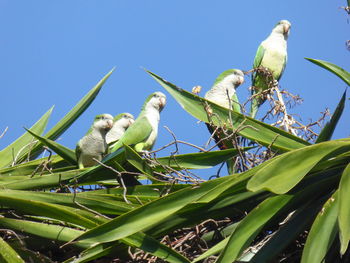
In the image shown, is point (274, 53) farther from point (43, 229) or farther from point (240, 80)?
point (43, 229)

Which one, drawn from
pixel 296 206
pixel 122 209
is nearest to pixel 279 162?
pixel 296 206

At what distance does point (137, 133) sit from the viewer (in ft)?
14.9

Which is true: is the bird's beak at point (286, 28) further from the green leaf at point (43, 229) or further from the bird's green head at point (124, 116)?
the green leaf at point (43, 229)

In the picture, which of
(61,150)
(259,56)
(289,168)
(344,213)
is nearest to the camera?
(344,213)

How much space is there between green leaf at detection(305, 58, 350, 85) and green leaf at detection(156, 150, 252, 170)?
57 cm

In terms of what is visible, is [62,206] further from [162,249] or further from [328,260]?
[328,260]

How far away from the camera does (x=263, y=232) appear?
3096 millimetres

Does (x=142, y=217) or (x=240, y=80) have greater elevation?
(x=240, y=80)

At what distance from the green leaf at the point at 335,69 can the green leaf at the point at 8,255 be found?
5.73 feet

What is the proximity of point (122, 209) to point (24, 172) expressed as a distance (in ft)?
3.68

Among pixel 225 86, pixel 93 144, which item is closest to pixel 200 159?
pixel 93 144

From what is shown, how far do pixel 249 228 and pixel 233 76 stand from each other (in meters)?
3.25

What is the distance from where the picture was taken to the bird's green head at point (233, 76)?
5559 millimetres

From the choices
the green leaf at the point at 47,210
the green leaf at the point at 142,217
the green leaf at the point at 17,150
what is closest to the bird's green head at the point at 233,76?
the green leaf at the point at 17,150
